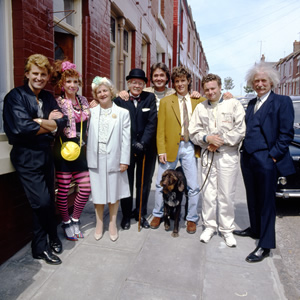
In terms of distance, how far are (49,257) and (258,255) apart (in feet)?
7.49

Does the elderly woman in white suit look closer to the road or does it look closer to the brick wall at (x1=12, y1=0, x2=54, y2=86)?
the brick wall at (x1=12, y1=0, x2=54, y2=86)

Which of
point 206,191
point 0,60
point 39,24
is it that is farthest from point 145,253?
point 39,24

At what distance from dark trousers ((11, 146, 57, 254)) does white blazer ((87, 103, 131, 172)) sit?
0.52 meters

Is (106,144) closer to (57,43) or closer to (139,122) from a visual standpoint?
(139,122)

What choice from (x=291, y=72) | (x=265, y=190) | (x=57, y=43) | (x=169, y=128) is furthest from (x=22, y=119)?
(x=291, y=72)

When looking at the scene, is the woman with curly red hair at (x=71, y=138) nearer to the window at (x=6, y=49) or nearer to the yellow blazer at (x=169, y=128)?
the window at (x=6, y=49)

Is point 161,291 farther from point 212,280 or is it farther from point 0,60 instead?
point 0,60

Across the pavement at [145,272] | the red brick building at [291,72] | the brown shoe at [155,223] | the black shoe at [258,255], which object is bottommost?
the pavement at [145,272]

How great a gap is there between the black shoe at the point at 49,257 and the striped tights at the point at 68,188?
0.57 m

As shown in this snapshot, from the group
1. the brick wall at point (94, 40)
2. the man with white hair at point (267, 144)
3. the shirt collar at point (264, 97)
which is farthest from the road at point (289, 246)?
the brick wall at point (94, 40)

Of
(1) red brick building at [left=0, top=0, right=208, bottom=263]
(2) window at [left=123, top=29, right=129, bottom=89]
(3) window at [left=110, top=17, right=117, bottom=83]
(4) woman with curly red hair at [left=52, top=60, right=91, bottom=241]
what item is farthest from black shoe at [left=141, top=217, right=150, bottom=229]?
(2) window at [left=123, top=29, right=129, bottom=89]

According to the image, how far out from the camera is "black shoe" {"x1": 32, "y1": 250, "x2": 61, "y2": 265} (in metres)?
3.02

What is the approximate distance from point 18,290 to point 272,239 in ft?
8.68

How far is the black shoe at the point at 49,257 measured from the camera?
3.02 meters
